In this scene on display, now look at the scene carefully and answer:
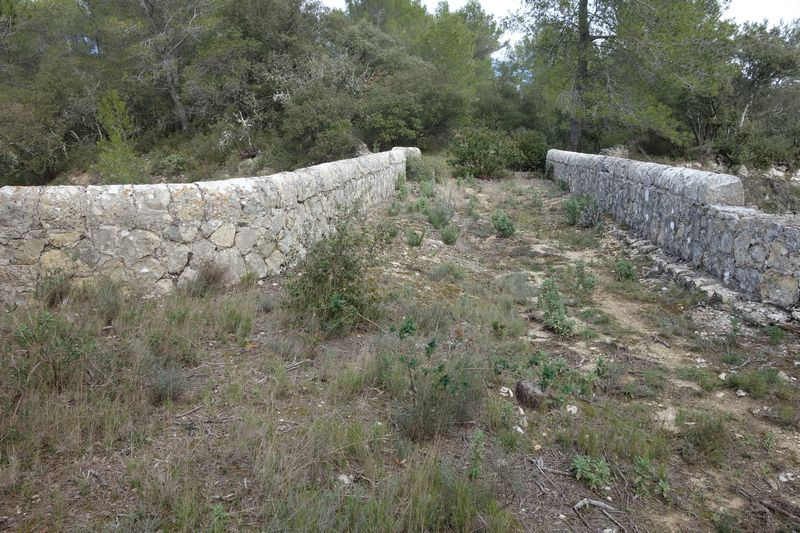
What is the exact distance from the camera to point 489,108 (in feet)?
73.2

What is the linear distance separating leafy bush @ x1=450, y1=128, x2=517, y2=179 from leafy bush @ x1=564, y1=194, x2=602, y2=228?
212 inches

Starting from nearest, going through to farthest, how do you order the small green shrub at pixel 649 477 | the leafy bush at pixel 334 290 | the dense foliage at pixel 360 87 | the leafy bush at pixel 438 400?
the small green shrub at pixel 649 477 < the leafy bush at pixel 438 400 < the leafy bush at pixel 334 290 < the dense foliage at pixel 360 87

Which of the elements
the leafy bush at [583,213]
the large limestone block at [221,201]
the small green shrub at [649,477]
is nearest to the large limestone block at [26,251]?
the large limestone block at [221,201]

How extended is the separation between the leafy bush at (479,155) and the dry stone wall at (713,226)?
226 inches

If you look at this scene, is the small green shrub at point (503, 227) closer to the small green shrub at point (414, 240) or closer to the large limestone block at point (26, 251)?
the small green shrub at point (414, 240)

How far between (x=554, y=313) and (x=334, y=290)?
2.10 meters

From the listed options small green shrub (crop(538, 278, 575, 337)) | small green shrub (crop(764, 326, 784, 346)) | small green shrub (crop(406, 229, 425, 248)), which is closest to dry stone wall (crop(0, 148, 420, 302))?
small green shrub (crop(406, 229, 425, 248))

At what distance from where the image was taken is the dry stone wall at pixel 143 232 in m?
4.50

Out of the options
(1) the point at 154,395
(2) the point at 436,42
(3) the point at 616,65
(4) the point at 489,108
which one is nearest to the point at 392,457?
(1) the point at 154,395

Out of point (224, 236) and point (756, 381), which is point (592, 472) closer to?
point (756, 381)

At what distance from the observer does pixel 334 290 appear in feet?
14.6

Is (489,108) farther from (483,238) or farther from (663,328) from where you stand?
(663,328)

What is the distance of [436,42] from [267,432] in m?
24.0

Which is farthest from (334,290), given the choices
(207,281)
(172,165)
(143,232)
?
(172,165)
